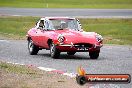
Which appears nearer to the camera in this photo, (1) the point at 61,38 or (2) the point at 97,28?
(1) the point at 61,38

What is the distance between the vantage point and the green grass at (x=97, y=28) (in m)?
32.2

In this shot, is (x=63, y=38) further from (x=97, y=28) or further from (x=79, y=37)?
(x=97, y=28)

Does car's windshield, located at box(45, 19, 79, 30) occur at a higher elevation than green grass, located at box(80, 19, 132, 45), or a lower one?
higher

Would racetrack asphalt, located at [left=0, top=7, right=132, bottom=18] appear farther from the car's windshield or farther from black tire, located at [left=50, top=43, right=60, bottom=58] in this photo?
black tire, located at [left=50, top=43, right=60, bottom=58]

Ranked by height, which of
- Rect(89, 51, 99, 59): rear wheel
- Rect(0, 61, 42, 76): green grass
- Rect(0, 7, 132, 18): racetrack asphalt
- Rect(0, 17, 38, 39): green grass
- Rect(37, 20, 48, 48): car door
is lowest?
Rect(0, 7, 132, 18): racetrack asphalt

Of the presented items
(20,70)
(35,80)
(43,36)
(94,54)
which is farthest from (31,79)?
(43,36)

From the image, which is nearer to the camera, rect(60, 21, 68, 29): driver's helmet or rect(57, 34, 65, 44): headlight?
rect(57, 34, 65, 44): headlight

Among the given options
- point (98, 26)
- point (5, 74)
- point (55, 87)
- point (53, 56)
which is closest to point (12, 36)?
point (98, 26)

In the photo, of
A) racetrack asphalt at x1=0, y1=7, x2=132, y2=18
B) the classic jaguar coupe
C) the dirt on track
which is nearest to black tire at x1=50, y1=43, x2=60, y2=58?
the classic jaguar coupe

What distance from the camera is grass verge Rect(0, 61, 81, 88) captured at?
1135 centimetres

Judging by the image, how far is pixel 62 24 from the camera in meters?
20.5

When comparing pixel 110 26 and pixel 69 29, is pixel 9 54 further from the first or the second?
pixel 110 26

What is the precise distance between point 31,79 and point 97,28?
25853 mm

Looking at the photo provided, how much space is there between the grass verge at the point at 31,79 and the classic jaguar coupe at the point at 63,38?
437 centimetres
